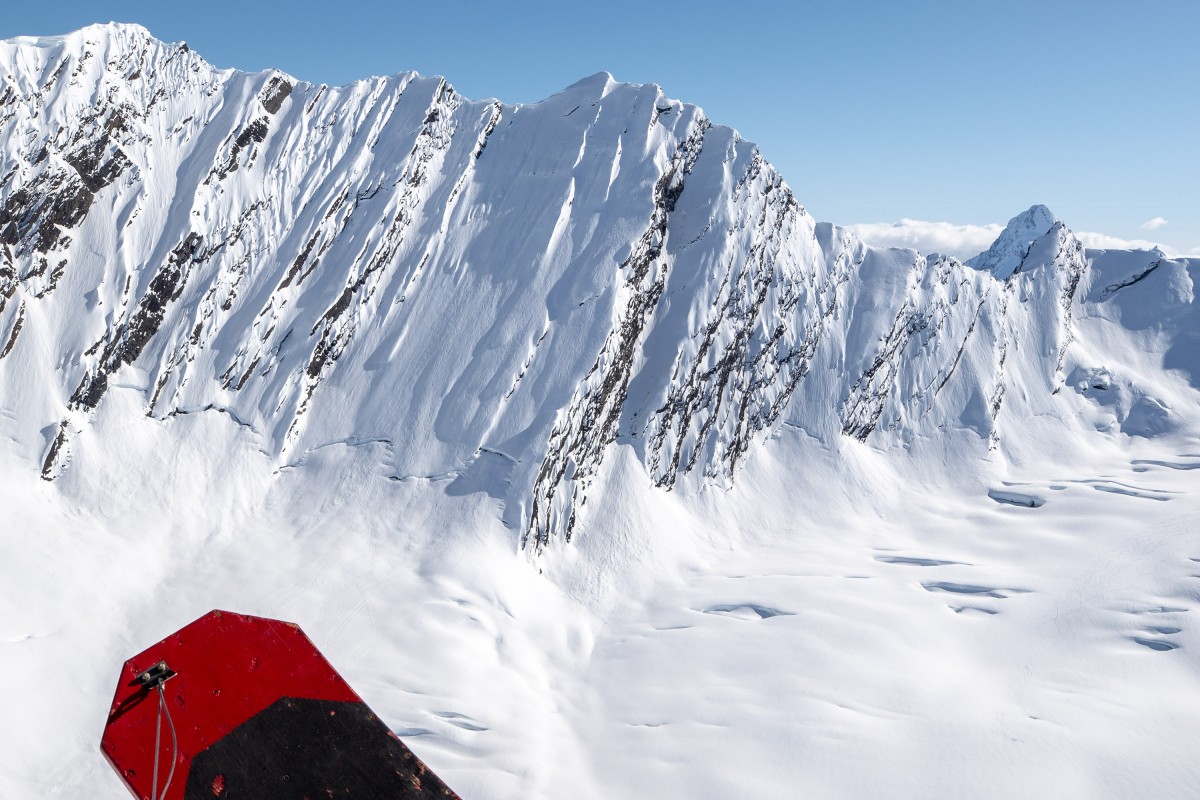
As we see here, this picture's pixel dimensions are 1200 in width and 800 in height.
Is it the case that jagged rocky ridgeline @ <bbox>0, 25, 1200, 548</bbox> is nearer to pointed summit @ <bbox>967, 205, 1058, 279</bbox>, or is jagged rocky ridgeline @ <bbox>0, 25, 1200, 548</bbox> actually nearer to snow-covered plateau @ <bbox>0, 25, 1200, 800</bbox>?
snow-covered plateau @ <bbox>0, 25, 1200, 800</bbox>

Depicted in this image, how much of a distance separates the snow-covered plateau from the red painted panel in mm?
17128

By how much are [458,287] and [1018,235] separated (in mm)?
85075

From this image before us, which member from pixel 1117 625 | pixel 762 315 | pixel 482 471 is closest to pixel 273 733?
pixel 482 471

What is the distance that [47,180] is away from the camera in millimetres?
37656

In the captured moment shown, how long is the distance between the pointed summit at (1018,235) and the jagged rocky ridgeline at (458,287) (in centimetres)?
4168

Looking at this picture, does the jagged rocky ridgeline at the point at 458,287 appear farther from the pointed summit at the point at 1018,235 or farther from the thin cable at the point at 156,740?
the pointed summit at the point at 1018,235

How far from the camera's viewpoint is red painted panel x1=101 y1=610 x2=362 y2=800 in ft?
20.1

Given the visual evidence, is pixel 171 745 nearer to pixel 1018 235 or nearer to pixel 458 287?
pixel 458 287

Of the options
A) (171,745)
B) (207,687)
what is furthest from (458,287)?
(171,745)

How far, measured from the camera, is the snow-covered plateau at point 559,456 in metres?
24.7

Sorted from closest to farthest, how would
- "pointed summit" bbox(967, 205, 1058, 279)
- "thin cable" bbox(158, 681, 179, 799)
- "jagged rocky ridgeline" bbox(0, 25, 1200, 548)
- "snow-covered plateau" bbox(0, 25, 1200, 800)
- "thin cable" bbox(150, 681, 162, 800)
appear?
"thin cable" bbox(150, 681, 162, 800) → "thin cable" bbox(158, 681, 179, 799) → "snow-covered plateau" bbox(0, 25, 1200, 800) → "jagged rocky ridgeline" bbox(0, 25, 1200, 548) → "pointed summit" bbox(967, 205, 1058, 279)

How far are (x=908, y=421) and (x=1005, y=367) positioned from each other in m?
11.5

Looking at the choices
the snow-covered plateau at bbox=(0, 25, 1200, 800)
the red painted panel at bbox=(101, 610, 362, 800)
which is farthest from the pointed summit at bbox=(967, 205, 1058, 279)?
the red painted panel at bbox=(101, 610, 362, 800)

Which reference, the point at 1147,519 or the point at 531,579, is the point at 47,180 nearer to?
the point at 531,579
